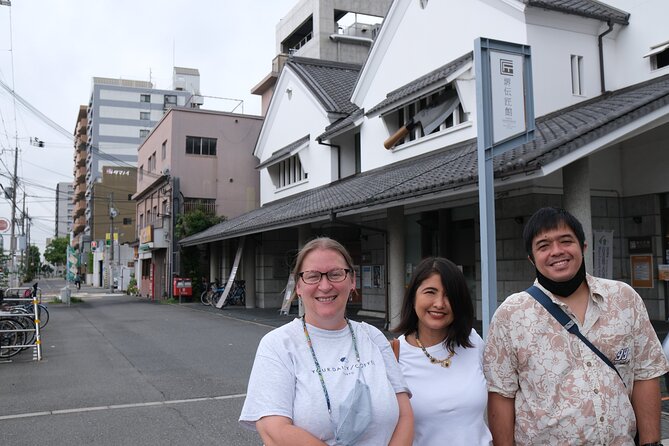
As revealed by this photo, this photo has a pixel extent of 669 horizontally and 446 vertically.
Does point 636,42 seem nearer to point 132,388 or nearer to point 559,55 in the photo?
point 559,55

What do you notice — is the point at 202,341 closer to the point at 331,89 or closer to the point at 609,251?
the point at 609,251

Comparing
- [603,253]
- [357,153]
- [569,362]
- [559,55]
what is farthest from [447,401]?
[357,153]

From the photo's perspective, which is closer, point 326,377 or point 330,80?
point 326,377

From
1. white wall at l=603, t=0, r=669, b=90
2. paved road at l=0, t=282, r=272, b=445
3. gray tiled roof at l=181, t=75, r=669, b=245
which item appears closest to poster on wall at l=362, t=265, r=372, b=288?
gray tiled roof at l=181, t=75, r=669, b=245

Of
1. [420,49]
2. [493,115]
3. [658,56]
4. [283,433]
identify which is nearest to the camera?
[283,433]

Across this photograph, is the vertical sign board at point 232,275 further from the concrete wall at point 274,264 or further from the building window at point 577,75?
the building window at point 577,75

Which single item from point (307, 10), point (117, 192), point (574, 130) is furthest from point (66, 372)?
point (117, 192)

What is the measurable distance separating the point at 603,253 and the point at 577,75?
3762mm

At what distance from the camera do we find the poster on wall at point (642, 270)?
460 inches

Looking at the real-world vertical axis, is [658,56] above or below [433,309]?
above

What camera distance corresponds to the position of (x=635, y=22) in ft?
38.7

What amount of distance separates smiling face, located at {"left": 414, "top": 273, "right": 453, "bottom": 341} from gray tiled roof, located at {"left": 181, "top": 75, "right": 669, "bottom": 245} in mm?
5432

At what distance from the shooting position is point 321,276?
2.22 m

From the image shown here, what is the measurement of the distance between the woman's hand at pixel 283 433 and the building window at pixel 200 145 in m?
28.5
